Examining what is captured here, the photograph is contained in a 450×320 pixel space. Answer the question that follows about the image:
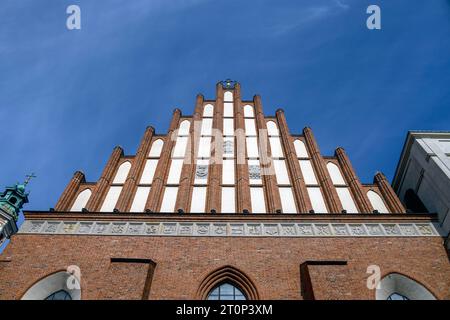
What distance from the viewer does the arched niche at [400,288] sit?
26.3 ft

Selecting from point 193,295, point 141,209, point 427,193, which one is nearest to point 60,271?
point 141,209

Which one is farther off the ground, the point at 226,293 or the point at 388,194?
the point at 388,194

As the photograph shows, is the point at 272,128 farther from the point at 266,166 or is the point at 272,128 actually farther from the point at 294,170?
the point at 294,170

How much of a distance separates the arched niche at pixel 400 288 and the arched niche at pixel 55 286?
7231 mm

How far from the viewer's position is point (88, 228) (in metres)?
9.10

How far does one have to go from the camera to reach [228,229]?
905cm

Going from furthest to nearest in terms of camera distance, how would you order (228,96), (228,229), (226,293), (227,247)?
(228,96)
(228,229)
(227,247)
(226,293)

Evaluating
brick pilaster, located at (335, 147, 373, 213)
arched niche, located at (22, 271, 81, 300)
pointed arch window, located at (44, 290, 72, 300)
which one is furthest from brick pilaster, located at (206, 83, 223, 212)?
brick pilaster, located at (335, 147, 373, 213)

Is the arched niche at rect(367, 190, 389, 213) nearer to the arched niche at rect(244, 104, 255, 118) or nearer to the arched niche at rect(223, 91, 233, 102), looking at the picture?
the arched niche at rect(244, 104, 255, 118)

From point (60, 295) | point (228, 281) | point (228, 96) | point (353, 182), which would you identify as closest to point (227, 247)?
point (228, 281)

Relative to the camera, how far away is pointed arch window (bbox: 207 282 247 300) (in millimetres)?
7903

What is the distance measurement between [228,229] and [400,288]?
14.8ft
